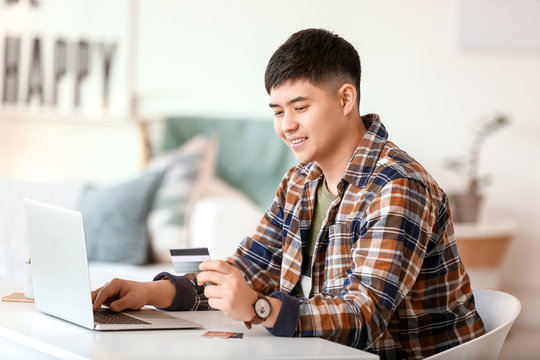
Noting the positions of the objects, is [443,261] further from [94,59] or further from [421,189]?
[94,59]

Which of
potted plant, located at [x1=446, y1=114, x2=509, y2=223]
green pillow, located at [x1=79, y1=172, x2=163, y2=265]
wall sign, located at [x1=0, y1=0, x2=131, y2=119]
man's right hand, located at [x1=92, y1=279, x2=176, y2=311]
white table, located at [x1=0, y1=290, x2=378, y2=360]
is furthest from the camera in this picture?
wall sign, located at [x1=0, y1=0, x2=131, y2=119]

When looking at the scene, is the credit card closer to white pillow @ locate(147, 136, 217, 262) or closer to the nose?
the nose

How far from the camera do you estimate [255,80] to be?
12.5ft

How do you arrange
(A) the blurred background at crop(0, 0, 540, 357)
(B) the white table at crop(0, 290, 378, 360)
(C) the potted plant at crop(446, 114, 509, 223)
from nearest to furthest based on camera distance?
1. (B) the white table at crop(0, 290, 378, 360)
2. (C) the potted plant at crop(446, 114, 509, 223)
3. (A) the blurred background at crop(0, 0, 540, 357)

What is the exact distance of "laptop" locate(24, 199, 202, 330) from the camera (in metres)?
1.18

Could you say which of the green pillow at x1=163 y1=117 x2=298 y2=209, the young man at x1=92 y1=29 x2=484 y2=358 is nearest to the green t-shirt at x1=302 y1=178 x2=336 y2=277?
the young man at x1=92 y1=29 x2=484 y2=358

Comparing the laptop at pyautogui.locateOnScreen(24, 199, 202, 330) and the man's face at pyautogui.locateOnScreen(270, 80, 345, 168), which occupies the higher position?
the man's face at pyautogui.locateOnScreen(270, 80, 345, 168)

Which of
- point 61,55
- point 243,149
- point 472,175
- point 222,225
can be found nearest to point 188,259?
point 222,225

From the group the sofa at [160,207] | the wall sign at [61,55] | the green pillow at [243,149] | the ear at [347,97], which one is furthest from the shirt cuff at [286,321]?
the wall sign at [61,55]

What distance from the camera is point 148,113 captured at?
3896 mm

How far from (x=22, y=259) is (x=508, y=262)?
2.17 meters

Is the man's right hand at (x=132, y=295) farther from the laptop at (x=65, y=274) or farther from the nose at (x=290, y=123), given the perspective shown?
the nose at (x=290, y=123)

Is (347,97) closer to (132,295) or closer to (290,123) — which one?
(290,123)

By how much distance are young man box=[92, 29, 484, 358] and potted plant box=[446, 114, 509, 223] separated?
189 cm
